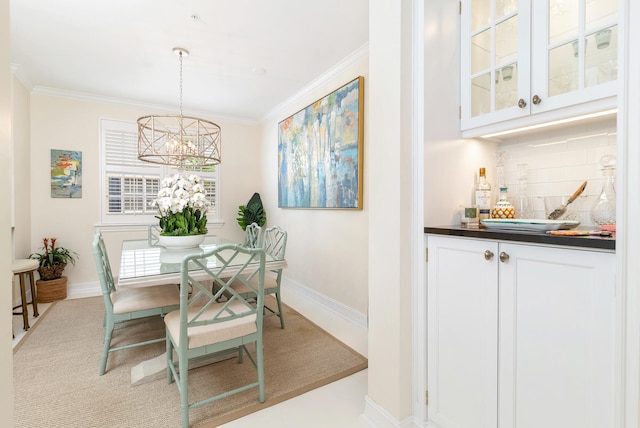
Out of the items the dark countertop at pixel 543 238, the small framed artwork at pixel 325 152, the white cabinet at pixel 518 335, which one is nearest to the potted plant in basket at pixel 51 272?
the small framed artwork at pixel 325 152

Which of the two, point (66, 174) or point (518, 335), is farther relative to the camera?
point (66, 174)

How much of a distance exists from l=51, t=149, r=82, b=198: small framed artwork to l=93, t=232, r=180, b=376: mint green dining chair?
2.36m

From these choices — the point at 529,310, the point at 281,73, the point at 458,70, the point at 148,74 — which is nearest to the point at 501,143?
the point at 458,70

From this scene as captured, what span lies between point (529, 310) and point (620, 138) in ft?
2.11

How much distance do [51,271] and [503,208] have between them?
185 inches

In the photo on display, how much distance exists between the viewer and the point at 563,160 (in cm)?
153

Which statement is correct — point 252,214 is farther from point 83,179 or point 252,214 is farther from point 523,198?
point 523,198

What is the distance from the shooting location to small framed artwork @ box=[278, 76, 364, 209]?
2.97 meters

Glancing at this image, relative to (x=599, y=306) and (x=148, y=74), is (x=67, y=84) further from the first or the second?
(x=599, y=306)

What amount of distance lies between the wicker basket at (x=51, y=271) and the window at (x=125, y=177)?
0.74 meters

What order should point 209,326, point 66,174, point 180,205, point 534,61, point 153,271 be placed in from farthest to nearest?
point 66,174 < point 180,205 < point 153,271 < point 209,326 < point 534,61

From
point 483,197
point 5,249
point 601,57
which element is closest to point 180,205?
point 5,249

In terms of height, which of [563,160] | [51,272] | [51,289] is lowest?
[51,289]

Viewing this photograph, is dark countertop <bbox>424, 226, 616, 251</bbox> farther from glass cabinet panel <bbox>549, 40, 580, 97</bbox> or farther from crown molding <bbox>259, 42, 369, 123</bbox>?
crown molding <bbox>259, 42, 369, 123</bbox>
